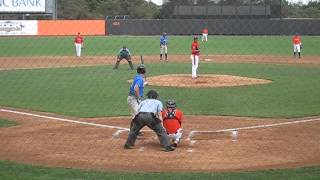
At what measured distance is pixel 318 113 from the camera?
1538 cm

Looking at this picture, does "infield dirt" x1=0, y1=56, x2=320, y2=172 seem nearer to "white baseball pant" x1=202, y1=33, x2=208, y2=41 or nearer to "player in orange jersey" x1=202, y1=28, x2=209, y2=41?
"player in orange jersey" x1=202, y1=28, x2=209, y2=41

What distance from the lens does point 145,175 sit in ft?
28.9

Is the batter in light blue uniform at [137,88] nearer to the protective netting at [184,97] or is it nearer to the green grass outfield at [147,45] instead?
the protective netting at [184,97]

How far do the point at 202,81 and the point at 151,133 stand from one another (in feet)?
33.2

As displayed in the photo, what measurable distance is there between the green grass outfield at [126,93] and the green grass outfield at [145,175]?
6.10m

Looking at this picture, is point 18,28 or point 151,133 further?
point 18,28

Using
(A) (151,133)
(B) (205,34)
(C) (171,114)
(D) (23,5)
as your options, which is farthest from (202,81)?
(D) (23,5)

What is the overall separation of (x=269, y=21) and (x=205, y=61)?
46.6 feet

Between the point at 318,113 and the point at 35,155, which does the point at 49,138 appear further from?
the point at 318,113

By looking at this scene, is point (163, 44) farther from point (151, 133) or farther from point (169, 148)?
point (169, 148)

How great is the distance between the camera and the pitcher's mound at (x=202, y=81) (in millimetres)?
21597

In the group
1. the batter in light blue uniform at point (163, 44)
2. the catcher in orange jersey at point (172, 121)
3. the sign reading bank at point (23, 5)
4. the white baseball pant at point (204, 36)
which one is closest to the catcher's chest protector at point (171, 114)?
the catcher in orange jersey at point (172, 121)

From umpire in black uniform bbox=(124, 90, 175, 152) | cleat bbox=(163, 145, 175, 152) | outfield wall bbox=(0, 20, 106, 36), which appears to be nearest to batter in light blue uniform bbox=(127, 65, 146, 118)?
umpire in black uniform bbox=(124, 90, 175, 152)

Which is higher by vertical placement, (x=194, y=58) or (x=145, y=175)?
(x=194, y=58)
